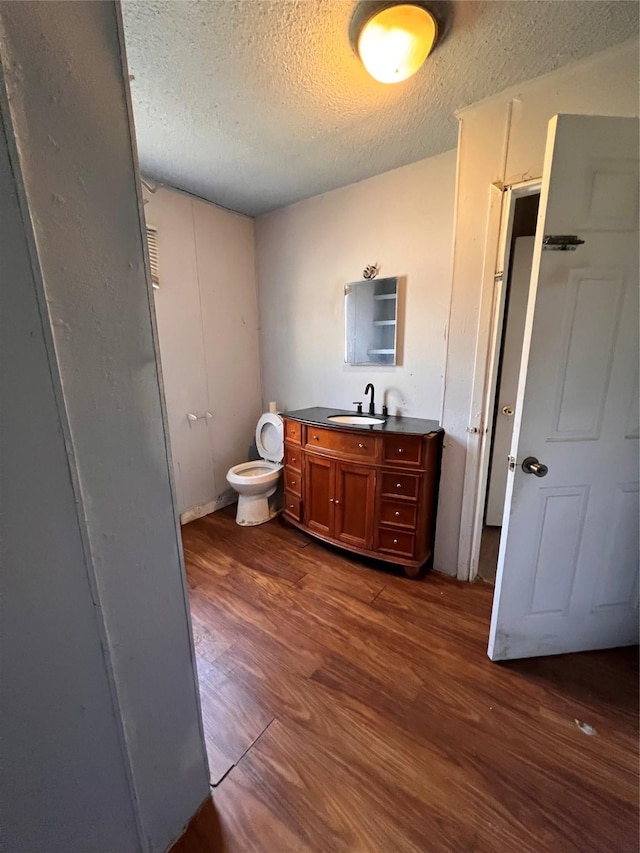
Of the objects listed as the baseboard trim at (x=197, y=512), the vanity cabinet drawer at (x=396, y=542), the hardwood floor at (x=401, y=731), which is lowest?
the hardwood floor at (x=401, y=731)

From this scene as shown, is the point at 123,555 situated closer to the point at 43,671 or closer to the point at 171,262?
the point at 43,671

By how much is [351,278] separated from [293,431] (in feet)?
3.98

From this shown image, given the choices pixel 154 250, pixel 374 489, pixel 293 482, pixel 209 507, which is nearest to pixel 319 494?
pixel 293 482

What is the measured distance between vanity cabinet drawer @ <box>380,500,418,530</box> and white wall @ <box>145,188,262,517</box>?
1573mm

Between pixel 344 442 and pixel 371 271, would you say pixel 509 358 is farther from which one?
pixel 344 442

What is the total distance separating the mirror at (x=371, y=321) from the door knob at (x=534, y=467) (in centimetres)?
121

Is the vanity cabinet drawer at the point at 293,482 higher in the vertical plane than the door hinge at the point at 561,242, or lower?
lower

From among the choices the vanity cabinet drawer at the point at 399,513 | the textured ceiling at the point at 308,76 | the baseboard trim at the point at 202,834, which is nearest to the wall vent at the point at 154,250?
the textured ceiling at the point at 308,76

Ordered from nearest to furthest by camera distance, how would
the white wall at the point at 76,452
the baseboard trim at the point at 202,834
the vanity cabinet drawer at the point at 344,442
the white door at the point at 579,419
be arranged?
the white wall at the point at 76,452 → the baseboard trim at the point at 202,834 → the white door at the point at 579,419 → the vanity cabinet drawer at the point at 344,442

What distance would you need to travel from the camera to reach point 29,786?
0.62 metres

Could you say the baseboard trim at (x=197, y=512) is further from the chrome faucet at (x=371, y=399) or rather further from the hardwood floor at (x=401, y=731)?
the chrome faucet at (x=371, y=399)

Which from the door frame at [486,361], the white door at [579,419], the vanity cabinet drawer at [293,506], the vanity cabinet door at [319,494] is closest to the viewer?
the white door at [579,419]

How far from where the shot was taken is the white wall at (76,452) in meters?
0.54

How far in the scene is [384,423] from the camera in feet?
7.11
